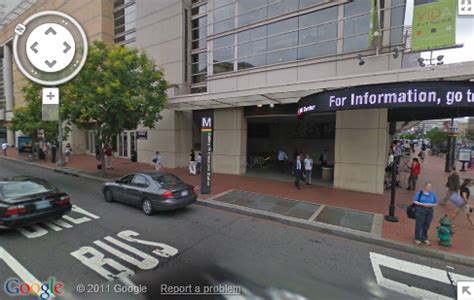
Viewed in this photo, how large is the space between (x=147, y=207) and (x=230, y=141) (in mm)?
8174

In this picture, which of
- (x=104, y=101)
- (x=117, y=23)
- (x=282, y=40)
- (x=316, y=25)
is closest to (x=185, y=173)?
(x=104, y=101)

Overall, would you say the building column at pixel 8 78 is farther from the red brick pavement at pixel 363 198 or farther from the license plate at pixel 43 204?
the license plate at pixel 43 204

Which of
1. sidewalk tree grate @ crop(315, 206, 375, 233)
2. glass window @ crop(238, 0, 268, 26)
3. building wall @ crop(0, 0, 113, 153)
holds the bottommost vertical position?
sidewalk tree grate @ crop(315, 206, 375, 233)

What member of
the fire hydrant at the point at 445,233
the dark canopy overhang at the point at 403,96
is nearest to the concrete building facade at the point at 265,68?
the dark canopy overhang at the point at 403,96

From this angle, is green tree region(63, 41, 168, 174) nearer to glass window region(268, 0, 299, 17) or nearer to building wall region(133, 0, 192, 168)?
building wall region(133, 0, 192, 168)

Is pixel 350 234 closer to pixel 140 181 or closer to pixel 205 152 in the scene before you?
pixel 205 152

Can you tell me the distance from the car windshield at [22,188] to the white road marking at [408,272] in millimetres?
8408

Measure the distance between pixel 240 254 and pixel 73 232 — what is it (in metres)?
4.54

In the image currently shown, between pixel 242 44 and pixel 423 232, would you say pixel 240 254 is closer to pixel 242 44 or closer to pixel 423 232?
pixel 423 232

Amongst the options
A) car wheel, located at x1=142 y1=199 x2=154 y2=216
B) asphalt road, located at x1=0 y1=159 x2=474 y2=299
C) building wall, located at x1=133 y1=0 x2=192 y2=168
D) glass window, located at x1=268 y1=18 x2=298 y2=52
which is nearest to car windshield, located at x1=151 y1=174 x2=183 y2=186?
car wheel, located at x1=142 y1=199 x2=154 y2=216

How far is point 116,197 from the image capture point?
28.8ft

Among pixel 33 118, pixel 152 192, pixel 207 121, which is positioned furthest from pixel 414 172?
pixel 33 118

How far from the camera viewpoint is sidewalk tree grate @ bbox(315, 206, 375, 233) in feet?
22.4

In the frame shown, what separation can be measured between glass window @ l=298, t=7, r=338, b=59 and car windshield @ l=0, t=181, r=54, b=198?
1225 centimetres
